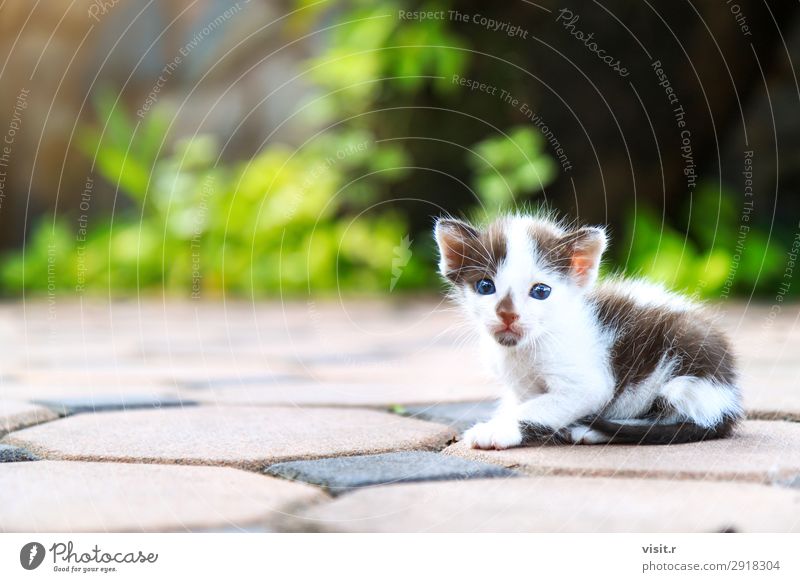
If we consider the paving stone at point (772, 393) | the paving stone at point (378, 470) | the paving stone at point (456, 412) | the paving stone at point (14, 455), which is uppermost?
the paving stone at point (772, 393)

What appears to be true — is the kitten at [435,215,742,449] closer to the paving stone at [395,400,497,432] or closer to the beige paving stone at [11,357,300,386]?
the paving stone at [395,400,497,432]

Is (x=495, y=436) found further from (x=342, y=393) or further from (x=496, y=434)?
(x=342, y=393)

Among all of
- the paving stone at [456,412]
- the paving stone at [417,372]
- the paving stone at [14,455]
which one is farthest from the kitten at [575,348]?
the paving stone at [14,455]

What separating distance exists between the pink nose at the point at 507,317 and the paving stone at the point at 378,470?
0.95 ft

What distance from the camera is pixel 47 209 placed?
822cm

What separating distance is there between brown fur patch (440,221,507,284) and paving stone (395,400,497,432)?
34 centimetres

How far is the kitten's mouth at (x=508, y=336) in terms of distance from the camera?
1.73 meters

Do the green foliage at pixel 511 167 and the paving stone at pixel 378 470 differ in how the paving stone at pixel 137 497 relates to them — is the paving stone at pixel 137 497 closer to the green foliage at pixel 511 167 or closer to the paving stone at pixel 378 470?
the paving stone at pixel 378 470

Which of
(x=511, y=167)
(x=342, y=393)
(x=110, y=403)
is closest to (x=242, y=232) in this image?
(x=511, y=167)

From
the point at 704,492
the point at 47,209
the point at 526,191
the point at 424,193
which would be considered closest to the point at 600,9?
the point at 526,191

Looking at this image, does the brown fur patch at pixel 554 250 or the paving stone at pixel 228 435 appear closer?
the paving stone at pixel 228 435

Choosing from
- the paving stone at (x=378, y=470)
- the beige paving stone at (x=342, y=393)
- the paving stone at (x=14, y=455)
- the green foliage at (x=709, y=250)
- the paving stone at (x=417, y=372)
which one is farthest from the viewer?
the green foliage at (x=709, y=250)

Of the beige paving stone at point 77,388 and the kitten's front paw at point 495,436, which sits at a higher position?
the kitten's front paw at point 495,436

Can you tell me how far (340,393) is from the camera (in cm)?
258
